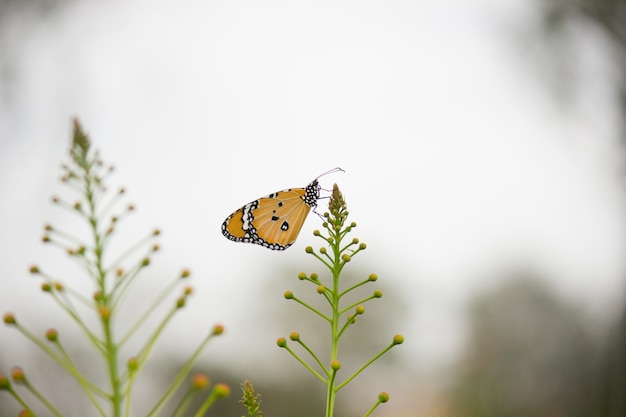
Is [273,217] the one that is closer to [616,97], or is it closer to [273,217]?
[273,217]

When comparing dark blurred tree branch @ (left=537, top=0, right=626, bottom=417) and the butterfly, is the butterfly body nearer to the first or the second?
the butterfly

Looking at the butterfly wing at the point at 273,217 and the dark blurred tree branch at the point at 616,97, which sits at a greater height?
the dark blurred tree branch at the point at 616,97

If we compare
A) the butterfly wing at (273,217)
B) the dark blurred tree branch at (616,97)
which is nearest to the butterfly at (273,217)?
the butterfly wing at (273,217)

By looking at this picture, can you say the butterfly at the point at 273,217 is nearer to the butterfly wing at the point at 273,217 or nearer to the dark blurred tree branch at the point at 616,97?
the butterfly wing at the point at 273,217

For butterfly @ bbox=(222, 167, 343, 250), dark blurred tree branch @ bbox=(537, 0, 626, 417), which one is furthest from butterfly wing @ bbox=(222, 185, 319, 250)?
dark blurred tree branch @ bbox=(537, 0, 626, 417)

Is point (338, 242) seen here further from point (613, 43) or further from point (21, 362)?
point (613, 43)

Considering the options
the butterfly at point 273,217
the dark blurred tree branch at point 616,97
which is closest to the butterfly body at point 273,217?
the butterfly at point 273,217

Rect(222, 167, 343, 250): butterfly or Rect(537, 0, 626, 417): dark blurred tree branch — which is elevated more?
Rect(537, 0, 626, 417): dark blurred tree branch
